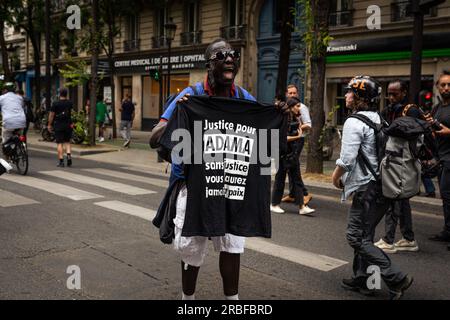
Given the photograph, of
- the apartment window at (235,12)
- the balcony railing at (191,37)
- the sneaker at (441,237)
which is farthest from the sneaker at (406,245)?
the balcony railing at (191,37)

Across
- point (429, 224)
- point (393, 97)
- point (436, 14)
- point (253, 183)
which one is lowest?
point (429, 224)

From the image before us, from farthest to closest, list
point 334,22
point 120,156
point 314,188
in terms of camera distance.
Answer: point 334,22 < point 120,156 < point 314,188

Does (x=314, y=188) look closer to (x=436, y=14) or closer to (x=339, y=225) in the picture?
(x=339, y=225)

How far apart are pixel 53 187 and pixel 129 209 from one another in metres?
2.51

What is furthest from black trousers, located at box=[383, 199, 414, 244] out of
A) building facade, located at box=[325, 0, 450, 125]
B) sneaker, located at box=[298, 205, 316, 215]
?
building facade, located at box=[325, 0, 450, 125]

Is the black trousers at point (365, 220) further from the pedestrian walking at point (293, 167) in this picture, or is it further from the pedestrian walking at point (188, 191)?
the pedestrian walking at point (293, 167)

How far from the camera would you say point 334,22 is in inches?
777

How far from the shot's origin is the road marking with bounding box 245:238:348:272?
520 centimetres

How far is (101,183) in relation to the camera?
10281mm

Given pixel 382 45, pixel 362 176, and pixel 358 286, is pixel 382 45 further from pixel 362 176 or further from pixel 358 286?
pixel 358 286

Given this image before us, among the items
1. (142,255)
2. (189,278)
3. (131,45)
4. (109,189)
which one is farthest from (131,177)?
(131,45)

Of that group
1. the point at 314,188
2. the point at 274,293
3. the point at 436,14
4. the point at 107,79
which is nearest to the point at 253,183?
the point at 274,293

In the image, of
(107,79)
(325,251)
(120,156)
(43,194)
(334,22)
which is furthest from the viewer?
(107,79)
